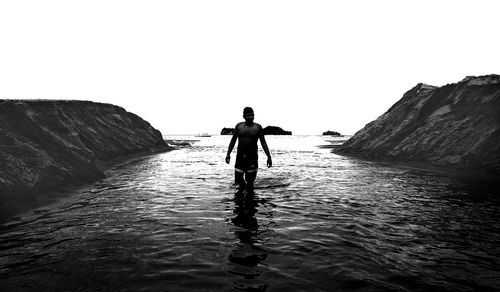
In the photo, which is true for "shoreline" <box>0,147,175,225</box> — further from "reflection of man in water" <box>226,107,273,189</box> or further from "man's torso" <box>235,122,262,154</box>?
"man's torso" <box>235,122,262,154</box>

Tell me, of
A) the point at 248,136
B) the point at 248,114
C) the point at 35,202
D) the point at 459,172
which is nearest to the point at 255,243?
the point at 248,136

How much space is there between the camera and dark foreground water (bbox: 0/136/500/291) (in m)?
4.34

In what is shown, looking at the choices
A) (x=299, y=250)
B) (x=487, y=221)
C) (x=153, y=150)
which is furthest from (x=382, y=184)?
(x=153, y=150)

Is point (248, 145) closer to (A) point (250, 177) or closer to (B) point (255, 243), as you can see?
(A) point (250, 177)

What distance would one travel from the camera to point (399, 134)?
28.1 meters

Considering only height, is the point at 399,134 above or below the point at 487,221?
above

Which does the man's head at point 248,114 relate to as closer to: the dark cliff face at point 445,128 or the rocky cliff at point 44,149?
the rocky cliff at point 44,149

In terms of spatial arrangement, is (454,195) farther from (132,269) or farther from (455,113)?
(455,113)

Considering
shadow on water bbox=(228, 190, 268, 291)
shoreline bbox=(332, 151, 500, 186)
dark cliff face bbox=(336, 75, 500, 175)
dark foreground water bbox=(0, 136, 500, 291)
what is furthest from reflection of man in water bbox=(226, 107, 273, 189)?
dark cliff face bbox=(336, 75, 500, 175)

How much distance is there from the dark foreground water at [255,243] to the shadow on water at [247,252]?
0.02 metres

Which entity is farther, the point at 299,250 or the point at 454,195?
the point at 454,195

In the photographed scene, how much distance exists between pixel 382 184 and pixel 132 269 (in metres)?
12.1

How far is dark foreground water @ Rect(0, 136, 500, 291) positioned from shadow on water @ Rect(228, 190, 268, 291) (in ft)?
0.07

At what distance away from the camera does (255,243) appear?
5848 mm
